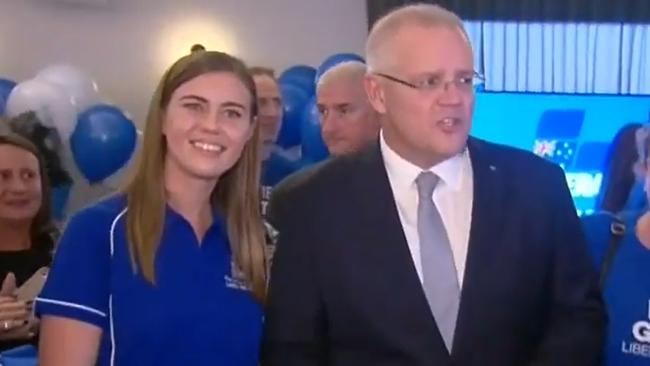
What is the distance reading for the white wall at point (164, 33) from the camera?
22.9 feet

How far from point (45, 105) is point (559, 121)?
2.59 meters

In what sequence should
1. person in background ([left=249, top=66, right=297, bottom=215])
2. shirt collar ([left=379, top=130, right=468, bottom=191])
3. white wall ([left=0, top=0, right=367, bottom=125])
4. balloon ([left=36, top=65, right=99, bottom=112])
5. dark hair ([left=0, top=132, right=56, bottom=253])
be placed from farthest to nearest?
white wall ([left=0, top=0, right=367, bottom=125]) < balloon ([left=36, top=65, right=99, bottom=112]) < person in background ([left=249, top=66, right=297, bottom=215]) < dark hair ([left=0, top=132, right=56, bottom=253]) < shirt collar ([left=379, top=130, right=468, bottom=191])

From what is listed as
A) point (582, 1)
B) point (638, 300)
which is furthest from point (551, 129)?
point (638, 300)

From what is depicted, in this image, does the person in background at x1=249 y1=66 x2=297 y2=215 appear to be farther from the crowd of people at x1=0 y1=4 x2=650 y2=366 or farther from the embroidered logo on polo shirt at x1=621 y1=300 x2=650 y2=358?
the embroidered logo on polo shirt at x1=621 y1=300 x2=650 y2=358

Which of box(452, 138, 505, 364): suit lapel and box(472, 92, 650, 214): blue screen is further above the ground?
box(452, 138, 505, 364): suit lapel

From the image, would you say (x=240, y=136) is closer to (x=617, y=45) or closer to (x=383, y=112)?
(x=383, y=112)

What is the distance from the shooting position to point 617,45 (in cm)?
668

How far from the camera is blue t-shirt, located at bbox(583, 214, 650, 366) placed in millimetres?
1992

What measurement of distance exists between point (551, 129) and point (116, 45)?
113 inches

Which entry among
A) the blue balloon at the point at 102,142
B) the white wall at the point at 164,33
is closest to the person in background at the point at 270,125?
the blue balloon at the point at 102,142

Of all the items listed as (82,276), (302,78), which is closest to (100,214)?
(82,276)

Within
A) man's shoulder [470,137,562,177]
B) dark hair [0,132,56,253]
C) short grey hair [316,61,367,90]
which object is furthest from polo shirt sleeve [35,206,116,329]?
short grey hair [316,61,367,90]

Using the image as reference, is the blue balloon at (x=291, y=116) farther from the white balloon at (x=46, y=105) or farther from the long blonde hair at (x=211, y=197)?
the long blonde hair at (x=211, y=197)

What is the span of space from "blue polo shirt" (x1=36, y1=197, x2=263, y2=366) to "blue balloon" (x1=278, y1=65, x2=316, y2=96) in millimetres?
3567
